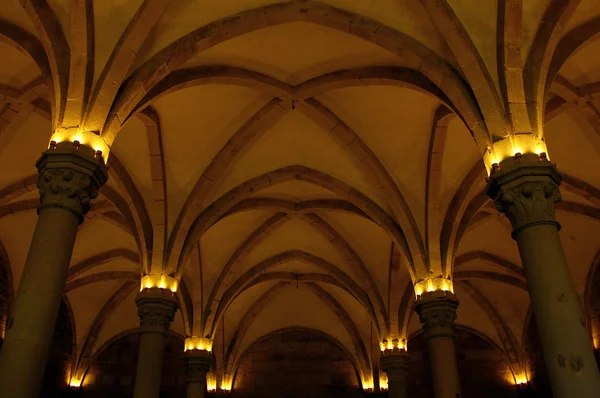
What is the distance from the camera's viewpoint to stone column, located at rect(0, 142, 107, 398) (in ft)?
17.7

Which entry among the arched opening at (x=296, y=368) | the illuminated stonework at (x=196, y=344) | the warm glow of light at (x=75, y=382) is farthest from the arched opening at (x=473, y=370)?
the warm glow of light at (x=75, y=382)

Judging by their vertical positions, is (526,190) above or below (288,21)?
below

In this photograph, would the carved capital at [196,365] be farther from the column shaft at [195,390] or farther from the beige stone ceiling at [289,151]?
the beige stone ceiling at [289,151]

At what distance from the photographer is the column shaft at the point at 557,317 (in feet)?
17.4

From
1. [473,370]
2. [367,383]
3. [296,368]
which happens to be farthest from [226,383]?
[473,370]

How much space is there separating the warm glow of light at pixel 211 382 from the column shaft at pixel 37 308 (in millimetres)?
12851

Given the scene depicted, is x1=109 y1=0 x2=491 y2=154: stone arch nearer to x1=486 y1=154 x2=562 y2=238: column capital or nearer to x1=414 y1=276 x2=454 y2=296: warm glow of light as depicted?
x1=486 y1=154 x2=562 y2=238: column capital

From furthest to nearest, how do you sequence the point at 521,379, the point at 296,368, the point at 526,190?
the point at 296,368 < the point at 521,379 < the point at 526,190

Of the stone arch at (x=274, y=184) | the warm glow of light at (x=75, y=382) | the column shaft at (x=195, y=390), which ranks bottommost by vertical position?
the column shaft at (x=195, y=390)

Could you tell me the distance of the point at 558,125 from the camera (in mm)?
10578

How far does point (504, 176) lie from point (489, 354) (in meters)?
13.3

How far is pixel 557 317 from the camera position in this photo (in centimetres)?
558

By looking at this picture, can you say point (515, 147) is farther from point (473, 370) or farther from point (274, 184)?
point (473, 370)

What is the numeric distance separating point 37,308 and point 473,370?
15212 mm
